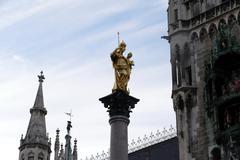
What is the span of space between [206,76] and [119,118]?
35.7 feet

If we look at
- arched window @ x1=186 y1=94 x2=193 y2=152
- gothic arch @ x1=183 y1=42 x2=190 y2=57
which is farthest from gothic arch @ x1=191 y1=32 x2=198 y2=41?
arched window @ x1=186 y1=94 x2=193 y2=152

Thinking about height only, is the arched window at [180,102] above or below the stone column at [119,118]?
above

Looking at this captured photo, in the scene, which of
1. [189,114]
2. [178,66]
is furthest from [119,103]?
[178,66]

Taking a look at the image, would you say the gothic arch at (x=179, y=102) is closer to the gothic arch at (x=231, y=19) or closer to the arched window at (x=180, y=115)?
the arched window at (x=180, y=115)

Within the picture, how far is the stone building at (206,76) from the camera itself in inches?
1341

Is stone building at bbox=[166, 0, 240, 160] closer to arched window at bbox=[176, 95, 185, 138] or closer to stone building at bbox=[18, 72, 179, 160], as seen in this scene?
arched window at bbox=[176, 95, 185, 138]

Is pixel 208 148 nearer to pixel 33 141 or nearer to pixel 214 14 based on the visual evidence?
pixel 214 14

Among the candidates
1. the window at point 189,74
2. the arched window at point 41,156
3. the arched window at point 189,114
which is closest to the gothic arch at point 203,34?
the window at point 189,74

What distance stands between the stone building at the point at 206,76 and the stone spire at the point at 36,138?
1099cm

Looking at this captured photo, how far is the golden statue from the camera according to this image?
27.2m

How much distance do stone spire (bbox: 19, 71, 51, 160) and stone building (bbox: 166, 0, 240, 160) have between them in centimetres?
1099

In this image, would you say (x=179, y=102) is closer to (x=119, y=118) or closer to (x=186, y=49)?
(x=186, y=49)

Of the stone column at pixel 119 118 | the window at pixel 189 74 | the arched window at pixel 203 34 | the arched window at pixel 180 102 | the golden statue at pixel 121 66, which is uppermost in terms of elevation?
the arched window at pixel 203 34

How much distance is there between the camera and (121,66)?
91.3ft
